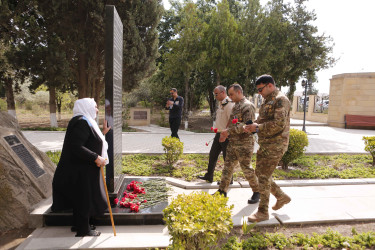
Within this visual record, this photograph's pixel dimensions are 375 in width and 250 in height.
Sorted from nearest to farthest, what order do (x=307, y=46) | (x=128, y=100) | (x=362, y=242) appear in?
1. (x=362, y=242)
2. (x=307, y=46)
3. (x=128, y=100)

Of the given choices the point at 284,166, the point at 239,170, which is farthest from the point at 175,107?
the point at 284,166

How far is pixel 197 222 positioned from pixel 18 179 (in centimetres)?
298

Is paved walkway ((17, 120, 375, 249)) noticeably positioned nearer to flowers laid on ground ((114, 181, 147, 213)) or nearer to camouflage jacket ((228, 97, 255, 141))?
flowers laid on ground ((114, 181, 147, 213))

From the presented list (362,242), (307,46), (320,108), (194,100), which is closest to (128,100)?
(194,100)

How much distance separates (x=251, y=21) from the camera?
14.4 m

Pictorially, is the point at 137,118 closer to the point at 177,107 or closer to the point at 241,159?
the point at 177,107

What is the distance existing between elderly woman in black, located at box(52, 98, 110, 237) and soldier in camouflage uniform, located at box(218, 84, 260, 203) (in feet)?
6.73

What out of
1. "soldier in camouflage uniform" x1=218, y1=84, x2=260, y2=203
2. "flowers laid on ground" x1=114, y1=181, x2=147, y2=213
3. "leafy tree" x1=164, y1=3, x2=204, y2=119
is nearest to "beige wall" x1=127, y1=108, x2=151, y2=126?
"leafy tree" x1=164, y1=3, x2=204, y2=119

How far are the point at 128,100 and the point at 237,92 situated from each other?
23.2 meters

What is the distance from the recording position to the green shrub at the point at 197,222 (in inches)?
78.3

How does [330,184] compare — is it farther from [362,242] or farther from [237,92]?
[237,92]

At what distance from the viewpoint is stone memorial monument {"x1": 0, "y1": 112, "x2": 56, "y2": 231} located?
3.36m

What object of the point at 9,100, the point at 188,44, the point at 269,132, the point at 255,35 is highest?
the point at 255,35

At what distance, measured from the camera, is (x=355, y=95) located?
1822cm
